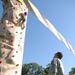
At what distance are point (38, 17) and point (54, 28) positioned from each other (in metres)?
0.73

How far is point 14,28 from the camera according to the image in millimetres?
5473

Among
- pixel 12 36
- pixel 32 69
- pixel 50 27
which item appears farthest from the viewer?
pixel 32 69

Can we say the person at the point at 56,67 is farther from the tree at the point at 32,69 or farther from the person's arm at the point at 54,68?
Answer: the tree at the point at 32,69

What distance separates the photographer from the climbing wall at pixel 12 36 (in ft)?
16.6

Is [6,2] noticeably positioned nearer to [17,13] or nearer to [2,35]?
[17,13]

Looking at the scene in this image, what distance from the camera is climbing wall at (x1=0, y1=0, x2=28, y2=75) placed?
507 cm

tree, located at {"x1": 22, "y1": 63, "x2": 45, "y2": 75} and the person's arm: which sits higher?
tree, located at {"x1": 22, "y1": 63, "x2": 45, "y2": 75}

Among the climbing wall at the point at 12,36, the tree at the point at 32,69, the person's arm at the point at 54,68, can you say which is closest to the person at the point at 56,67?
the person's arm at the point at 54,68

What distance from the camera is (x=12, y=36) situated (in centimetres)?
533

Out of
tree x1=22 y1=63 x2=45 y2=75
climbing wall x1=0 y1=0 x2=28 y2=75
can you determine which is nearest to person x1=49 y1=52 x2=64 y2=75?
climbing wall x1=0 y1=0 x2=28 y2=75

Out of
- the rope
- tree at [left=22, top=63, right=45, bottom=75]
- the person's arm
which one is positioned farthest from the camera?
tree at [left=22, top=63, right=45, bottom=75]

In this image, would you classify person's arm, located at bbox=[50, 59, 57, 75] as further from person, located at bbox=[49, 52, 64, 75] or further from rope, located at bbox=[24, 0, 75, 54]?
rope, located at bbox=[24, 0, 75, 54]

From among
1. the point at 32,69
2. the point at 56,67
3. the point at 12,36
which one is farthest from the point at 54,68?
the point at 32,69

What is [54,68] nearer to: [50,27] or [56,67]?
[56,67]
